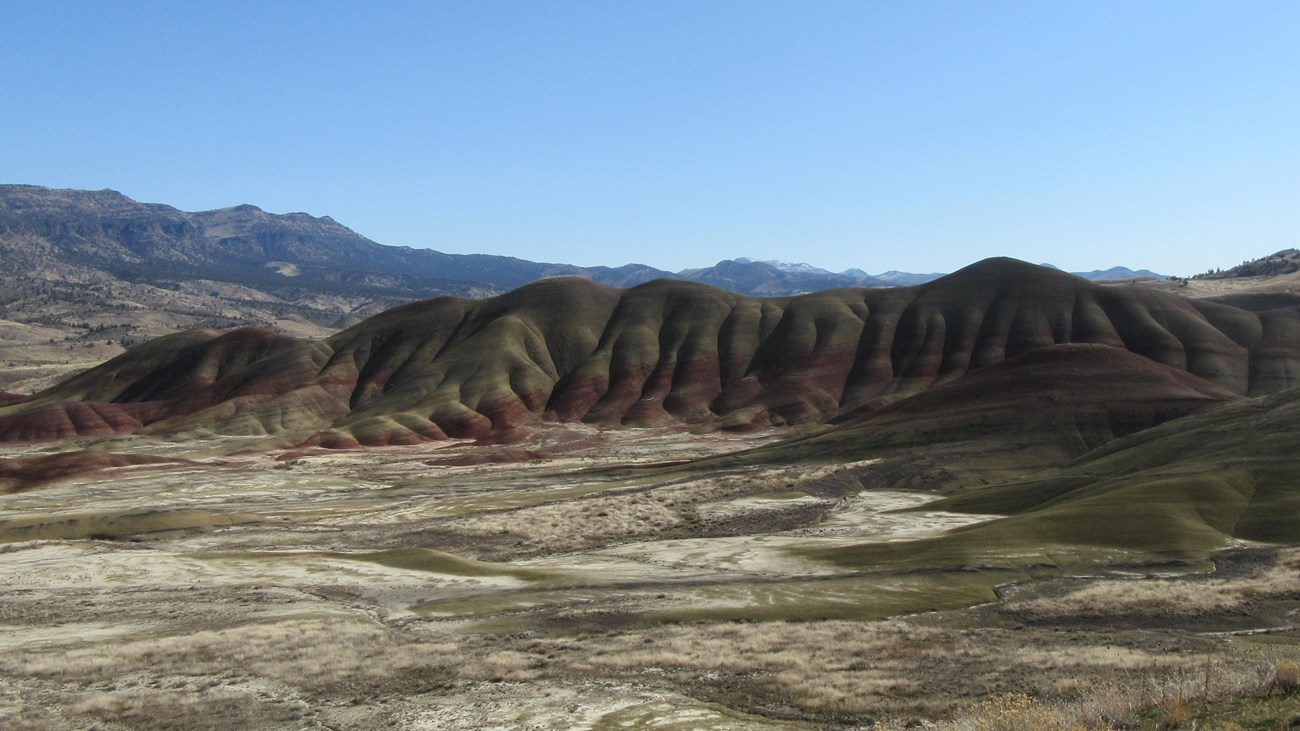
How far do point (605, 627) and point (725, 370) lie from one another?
494ft

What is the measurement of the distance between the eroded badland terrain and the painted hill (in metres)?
4.98

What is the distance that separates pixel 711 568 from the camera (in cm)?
5328

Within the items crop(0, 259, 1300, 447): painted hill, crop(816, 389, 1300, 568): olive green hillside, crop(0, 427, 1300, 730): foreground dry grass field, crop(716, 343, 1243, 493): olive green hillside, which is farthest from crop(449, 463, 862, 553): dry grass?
crop(0, 259, 1300, 447): painted hill

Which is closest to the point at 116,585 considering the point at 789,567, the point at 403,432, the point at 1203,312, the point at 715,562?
the point at 715,562

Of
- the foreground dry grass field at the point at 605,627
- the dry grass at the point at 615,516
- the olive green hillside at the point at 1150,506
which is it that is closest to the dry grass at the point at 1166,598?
the foreground dry grass field at the point at 605,627

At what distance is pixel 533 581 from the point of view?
50.2 metres

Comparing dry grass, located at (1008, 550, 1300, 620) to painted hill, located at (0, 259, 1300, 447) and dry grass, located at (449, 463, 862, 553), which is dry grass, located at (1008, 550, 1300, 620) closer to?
dry grass, located at (449, 463, 862, 553)

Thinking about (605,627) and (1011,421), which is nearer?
(605,627)

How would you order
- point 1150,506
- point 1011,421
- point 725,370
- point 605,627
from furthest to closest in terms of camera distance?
point 725,370
point 1011,421
point 1150,506
point 605,627

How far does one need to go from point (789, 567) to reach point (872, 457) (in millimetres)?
45963

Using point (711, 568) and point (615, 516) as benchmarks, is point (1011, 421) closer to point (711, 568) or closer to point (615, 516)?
point (615, 516)

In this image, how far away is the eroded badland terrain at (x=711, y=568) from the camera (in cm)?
2675

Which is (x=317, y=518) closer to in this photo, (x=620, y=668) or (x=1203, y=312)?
(x=620, y=668)

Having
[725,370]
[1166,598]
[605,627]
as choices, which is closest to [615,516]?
[605,627]
